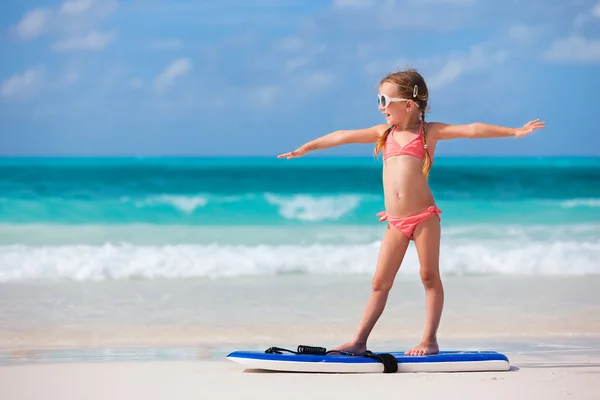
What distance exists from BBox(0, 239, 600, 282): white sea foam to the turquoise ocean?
22 mm

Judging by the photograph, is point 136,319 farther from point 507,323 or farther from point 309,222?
point 309,222

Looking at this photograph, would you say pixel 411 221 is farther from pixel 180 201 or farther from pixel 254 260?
pixel 180 201

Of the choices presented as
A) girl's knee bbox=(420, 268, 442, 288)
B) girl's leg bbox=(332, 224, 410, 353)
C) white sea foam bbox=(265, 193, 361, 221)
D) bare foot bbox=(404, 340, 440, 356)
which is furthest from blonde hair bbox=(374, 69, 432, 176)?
white sea foam bbox=(265, 193, 361, 221)

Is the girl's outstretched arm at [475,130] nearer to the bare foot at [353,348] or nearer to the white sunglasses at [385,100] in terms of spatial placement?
the white sunglasses at [385,100]

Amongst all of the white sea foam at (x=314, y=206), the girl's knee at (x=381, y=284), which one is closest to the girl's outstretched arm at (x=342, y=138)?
the girl's knee at (x=381, y=284)

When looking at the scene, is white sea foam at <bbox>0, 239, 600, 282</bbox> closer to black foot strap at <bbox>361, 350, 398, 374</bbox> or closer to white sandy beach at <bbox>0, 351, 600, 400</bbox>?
white sandy beach at <bbox>0, 351, 600, 400</bbox>

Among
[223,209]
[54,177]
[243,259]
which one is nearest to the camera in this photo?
[243,259]

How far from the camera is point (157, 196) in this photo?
21.7 meters

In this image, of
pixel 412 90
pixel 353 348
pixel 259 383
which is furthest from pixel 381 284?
pixel 412 90

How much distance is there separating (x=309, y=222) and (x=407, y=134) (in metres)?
13.0

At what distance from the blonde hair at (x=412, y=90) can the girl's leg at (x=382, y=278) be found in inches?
14.6

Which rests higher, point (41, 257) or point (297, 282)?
point (41, 257)

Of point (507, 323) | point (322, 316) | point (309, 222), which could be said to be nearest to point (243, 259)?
point (322, 316)

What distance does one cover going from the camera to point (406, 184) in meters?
4.72
